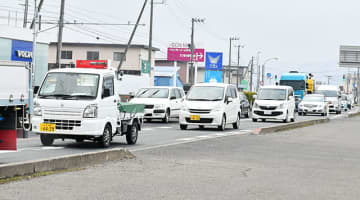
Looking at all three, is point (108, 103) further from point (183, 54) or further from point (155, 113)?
point (183, 54)

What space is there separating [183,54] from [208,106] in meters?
74.2

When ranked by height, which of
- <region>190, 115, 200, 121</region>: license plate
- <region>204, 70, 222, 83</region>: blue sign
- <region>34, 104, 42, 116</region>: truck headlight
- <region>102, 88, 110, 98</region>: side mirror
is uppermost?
<region>204, 70, 222, 83</region>: blue sign

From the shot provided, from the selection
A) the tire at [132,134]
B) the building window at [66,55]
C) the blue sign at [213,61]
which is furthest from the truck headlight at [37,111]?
the blue sign at [213,61]

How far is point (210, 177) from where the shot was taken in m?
10.7

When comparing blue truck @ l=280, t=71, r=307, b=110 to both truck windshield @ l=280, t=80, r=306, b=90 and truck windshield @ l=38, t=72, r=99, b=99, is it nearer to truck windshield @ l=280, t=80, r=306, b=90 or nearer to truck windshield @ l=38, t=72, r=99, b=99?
truck windshield @ l=280, t=80, r=306, b=90

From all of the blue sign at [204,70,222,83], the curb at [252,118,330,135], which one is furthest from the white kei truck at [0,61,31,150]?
the blue sign at [204,70,222,83]

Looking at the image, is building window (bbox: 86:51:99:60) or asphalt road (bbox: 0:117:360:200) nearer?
asphalt road (bbox: 0:117:360:200)

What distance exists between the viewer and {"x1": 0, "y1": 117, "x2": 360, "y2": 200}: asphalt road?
8.70 metres

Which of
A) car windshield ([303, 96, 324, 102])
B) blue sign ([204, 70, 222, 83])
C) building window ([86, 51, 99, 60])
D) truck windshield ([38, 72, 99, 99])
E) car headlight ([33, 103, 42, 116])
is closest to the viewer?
car headlight ([33, 103, 42, 116])

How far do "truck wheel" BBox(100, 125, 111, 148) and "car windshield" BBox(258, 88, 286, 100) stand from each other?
1921cm

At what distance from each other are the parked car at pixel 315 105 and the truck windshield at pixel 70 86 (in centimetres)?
3508

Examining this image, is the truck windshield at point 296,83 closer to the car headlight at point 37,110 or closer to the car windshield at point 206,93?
the car windshield at point 206,93

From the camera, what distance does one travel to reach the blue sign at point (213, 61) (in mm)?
97812

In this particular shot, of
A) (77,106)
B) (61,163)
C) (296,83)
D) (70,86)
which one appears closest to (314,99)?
(296,83)
